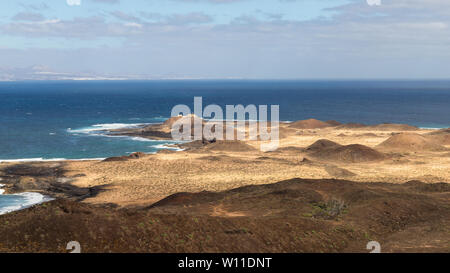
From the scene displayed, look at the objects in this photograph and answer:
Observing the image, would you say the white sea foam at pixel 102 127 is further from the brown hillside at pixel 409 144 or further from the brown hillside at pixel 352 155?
the brown hillside at pixel 409 144

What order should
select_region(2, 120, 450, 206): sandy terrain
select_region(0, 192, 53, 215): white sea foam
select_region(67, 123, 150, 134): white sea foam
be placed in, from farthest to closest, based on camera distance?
1. select_region(67, 123, 150, 134): white sea foam
2. select_region(2, 120, 450, 206): sandy terrain
3. select_region(0, 192, 53, 215): white sea foam

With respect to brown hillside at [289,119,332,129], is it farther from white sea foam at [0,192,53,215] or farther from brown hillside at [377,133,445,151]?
white sea foam at [0,192,53,215]

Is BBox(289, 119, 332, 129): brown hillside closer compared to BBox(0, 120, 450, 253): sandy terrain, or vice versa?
BBox(0, 120, 450, 253): sandy terrain

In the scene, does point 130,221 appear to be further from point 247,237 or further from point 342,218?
point 342,218

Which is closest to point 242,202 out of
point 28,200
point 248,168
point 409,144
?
point 248,168

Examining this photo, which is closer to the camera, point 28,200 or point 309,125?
point 28,200

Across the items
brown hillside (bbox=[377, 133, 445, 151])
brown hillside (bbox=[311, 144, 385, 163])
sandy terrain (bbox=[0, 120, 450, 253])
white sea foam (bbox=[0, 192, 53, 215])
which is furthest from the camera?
brown hillside (bbox=[377, 133, 445, 151])

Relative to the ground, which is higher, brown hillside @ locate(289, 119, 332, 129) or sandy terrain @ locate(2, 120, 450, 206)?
brown hillside @ locate(289, 119, 332, 129)

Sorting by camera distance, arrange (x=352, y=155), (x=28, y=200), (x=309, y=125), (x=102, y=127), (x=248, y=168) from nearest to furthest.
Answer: (x=28, y=200)
(x=248, y=168)
(x=352, y=155)
(x=309, y=125)
(x=102, y=127)

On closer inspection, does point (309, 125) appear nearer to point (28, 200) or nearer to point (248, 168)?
point (248, 168)

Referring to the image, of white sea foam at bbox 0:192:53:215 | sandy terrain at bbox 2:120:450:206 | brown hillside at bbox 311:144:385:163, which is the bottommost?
white sea foam at bbox 0:192:53:215

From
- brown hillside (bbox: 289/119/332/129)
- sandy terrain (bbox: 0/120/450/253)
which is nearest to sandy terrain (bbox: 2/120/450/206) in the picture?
sandy terrain (bbox: 0/120/450/253)
